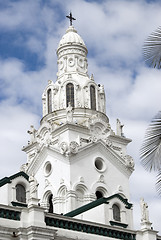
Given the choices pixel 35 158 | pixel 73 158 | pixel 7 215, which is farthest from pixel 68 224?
pixel 35 158

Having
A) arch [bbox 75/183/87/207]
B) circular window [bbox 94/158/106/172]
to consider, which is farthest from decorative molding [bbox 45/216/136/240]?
circular window [bbox 94/158/106/172]

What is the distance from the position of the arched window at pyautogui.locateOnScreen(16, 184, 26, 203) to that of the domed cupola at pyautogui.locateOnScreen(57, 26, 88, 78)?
15.2 metres

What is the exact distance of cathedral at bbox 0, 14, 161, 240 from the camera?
108 ft

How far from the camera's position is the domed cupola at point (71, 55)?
1805 inches

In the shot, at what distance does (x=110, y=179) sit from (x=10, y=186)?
11.3m

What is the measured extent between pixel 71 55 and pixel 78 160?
413 inches

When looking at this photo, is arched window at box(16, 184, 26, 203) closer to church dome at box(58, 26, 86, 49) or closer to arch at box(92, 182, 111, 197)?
arch at box(92, 182, 111, 197)

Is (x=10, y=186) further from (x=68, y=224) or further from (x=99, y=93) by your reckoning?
(x=99, y=93)

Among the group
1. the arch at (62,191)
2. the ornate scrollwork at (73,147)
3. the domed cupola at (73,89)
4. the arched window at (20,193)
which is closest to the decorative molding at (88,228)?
the arched window at (20,193)

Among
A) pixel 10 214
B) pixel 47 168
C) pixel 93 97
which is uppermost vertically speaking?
pixel 93 97

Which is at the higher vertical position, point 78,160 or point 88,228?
point 78,160

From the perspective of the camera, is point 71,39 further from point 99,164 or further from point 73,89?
point 99,164

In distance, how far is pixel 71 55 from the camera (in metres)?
46.2

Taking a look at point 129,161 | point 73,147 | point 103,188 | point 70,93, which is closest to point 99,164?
point 103,188
